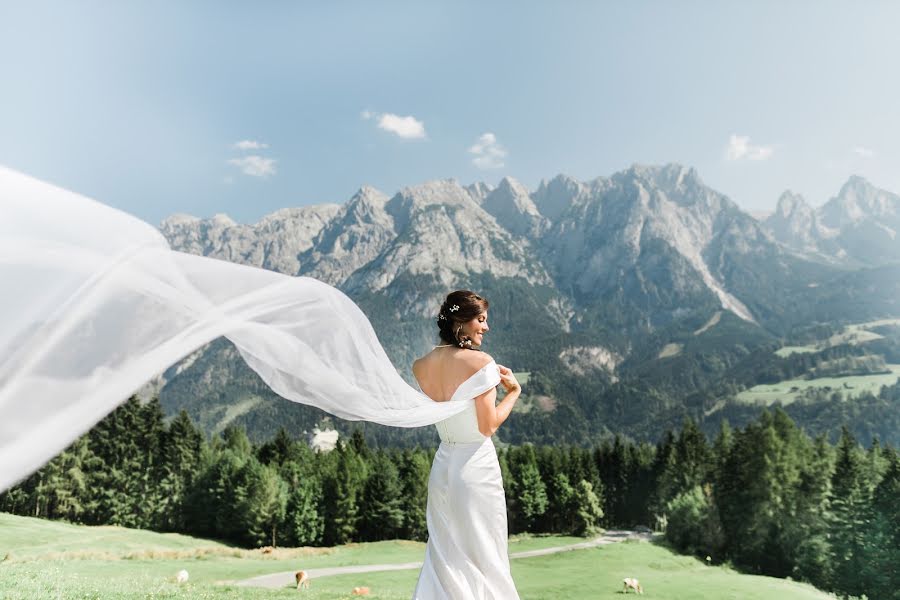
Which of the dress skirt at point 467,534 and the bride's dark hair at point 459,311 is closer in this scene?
the dress skirt at point 467,534

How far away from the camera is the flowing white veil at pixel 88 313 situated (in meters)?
4.34

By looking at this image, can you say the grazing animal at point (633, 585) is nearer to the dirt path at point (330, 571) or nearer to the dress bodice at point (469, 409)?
the dirt path at point (330, 571)

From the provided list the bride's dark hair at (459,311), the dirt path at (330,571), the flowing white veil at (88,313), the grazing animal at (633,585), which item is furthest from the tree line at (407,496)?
the bride's dark hair at (459,311)

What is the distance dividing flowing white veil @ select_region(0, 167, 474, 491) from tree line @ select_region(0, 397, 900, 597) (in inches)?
1743

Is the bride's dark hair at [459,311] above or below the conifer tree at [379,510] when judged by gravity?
above

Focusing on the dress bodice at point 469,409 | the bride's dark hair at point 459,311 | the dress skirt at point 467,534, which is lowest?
the dress skirt at point 467,534

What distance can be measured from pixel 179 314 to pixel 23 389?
4.47 ft

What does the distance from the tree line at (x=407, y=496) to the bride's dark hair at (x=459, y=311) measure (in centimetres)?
4459

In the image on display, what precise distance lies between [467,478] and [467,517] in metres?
0.49

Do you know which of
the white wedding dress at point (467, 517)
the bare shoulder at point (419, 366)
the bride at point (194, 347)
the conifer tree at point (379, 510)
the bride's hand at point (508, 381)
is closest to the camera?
the bride at point (194, 347)

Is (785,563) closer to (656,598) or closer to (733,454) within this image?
(733,454)

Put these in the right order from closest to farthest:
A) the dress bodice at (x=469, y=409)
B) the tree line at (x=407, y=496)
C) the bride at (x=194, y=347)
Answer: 1. the bride at (x=194, y=347)
2. the dress bodice at (x=469, y=409)
3. the tree line at (x=407, y=496)

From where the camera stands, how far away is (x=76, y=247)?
16.2 ft

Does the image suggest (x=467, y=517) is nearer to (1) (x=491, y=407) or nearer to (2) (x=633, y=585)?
(1) (x=491, y=407)
